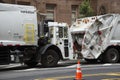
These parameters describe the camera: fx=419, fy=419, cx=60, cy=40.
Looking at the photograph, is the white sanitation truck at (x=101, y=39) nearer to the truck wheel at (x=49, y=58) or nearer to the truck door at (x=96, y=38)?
the truck door at (x=96, y=38)

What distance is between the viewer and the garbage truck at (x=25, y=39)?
20531 millimetres

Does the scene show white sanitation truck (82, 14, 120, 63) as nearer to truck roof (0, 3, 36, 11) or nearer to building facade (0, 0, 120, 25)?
truck roof (0, 3, 36, 11)

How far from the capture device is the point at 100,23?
24766 millimetres

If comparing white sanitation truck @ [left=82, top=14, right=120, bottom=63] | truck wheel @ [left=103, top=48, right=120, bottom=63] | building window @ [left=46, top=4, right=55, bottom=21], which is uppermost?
building window @ [left=46, top=4, right=55, bottom=21]

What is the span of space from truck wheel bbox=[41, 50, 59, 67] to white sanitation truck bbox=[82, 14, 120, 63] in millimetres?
2883

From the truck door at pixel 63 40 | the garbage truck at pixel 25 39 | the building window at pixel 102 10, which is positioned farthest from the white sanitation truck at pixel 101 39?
the building window at pixel 102 10

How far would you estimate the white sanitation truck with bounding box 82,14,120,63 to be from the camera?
2461 cm

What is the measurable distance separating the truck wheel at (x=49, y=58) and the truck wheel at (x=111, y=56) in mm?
3643

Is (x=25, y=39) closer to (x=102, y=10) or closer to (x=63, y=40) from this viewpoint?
(x=63, y=40)

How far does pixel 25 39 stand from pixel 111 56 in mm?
6238

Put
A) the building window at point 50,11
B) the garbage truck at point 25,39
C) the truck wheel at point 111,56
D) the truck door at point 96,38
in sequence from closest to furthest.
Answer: the garbage truck at point 25,39, the truck door at point 96,38, the truck wheel at point 111,56, the building window at point 50,11

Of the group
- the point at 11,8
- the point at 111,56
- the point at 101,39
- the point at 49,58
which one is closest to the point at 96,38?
the point at 101,39

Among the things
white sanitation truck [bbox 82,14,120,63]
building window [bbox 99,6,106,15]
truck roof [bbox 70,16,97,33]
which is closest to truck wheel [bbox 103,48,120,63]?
white sanitation truck [bbox 82,14,120,63]

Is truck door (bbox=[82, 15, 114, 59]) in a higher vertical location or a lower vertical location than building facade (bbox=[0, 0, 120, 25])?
lower
